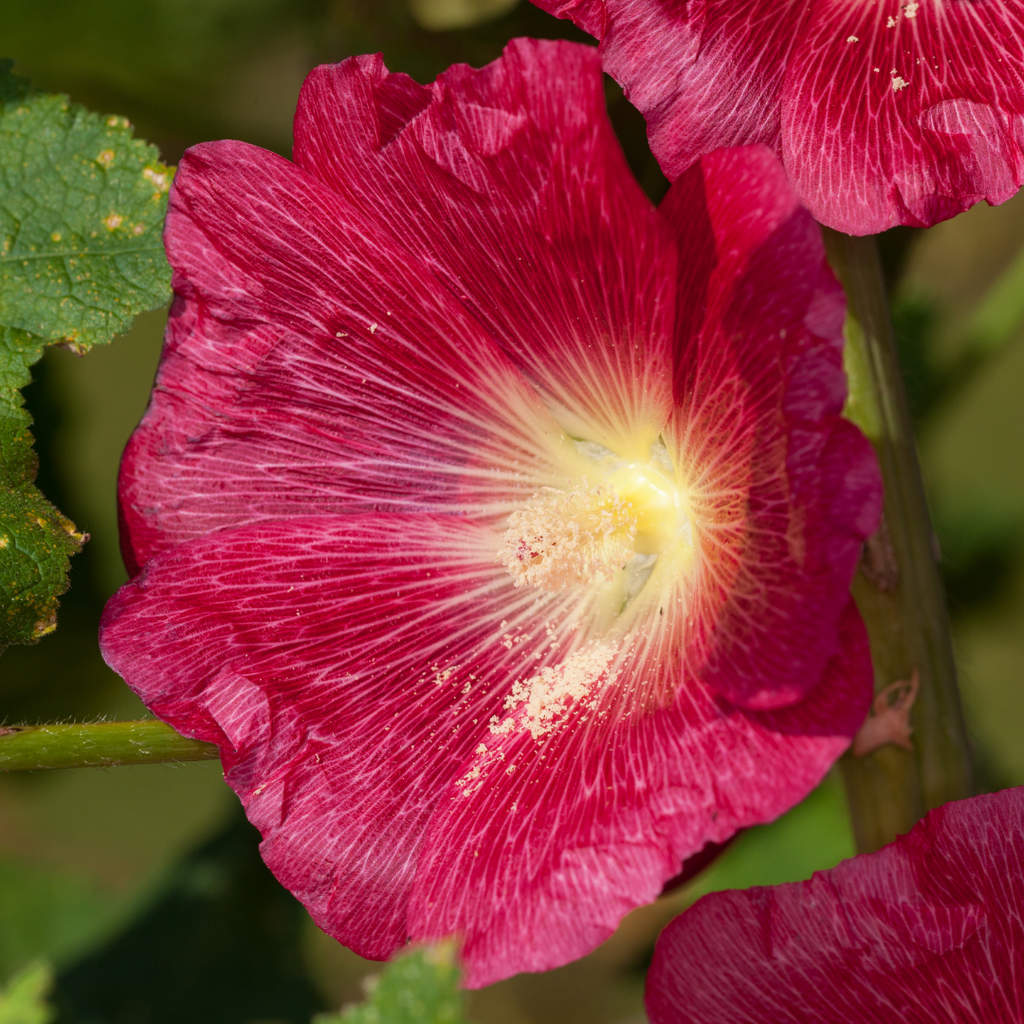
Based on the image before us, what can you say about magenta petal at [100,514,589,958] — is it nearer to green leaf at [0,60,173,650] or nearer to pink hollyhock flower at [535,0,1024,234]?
green leaf at [0,60,173,650]

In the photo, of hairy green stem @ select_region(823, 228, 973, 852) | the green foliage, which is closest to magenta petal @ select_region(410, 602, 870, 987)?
hairy green stem @ select_region(823, 228, 973, 852)

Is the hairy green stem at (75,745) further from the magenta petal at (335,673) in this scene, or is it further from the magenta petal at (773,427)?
the magenta petal at (773,427)

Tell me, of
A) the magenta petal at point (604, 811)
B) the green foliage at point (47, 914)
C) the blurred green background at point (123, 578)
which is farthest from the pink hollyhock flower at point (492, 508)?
the green foliage at point (47, 914)

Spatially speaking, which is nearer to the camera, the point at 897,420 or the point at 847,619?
the point at 847,619

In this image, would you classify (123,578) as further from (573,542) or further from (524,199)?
(524,199)

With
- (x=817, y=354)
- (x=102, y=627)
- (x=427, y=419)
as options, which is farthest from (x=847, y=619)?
(x=102, y=627)

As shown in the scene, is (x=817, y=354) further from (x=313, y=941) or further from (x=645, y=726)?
(x=313, y=941)
